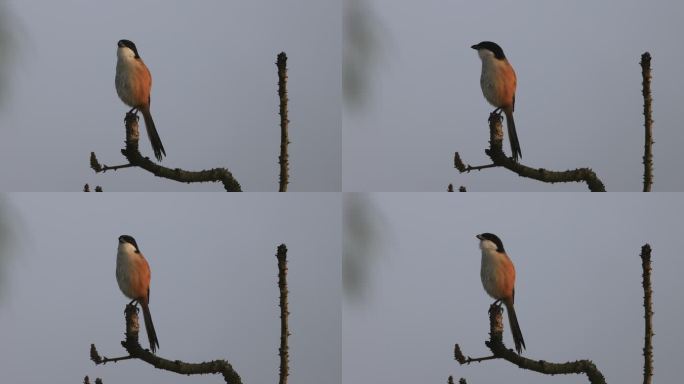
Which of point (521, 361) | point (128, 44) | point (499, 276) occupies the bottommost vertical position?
point (521, 361)

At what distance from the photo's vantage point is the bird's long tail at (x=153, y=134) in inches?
83.7

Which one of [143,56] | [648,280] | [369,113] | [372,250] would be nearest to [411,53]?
[369,113]

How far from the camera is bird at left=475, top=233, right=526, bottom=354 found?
2.22 m

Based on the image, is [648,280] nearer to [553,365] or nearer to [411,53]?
[553,365]

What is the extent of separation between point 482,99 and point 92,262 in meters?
0.96

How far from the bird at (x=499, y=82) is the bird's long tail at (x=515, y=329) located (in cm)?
35

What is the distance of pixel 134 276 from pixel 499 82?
3.03ft

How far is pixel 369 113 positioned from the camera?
7.46 feet

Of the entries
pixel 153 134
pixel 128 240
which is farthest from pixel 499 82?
pixel 128 240

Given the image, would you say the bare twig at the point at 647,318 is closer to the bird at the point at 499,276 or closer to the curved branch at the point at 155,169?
the bird at the point at 499,276

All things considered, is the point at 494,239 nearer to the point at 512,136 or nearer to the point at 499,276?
the point at 499,276

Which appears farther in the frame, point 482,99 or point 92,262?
point 482,99

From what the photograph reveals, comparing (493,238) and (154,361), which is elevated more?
(493,238)

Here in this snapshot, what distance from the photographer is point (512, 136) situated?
225cm
